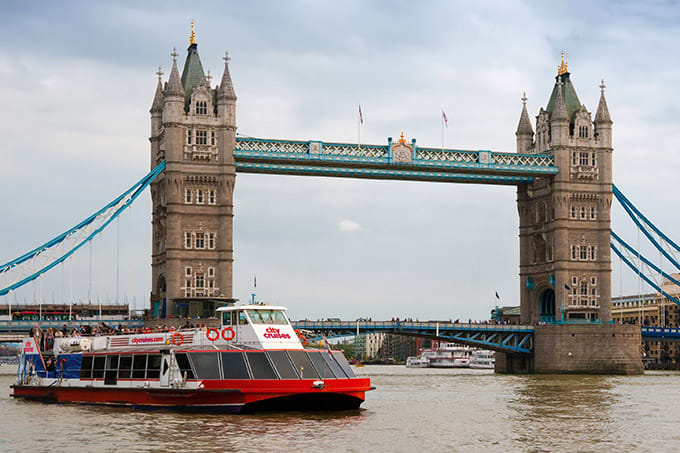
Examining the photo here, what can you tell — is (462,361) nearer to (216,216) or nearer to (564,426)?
(216,216)

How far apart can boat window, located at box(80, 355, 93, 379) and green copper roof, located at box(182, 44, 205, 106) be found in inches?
1778

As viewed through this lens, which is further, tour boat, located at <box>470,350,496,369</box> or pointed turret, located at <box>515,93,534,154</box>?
tour boat, located at <box>470,350,496,369</box>

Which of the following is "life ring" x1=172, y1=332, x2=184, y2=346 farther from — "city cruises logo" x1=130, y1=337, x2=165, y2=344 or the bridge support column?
the bridge support column

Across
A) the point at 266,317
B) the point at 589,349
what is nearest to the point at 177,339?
the point at 266,317

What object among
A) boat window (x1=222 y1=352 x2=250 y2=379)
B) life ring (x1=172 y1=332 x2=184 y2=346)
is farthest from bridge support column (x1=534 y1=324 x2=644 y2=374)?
boat window (x1=222 y1=352 x2=250 y2=379)

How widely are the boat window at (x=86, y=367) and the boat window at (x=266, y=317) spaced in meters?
9.19

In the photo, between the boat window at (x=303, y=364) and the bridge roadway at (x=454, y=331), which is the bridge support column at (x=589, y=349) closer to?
the bridge roadway at (x=454, y=331)

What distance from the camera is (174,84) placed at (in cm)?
8831

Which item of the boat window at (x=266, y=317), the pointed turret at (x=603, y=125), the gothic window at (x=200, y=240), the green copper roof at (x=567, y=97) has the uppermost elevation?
the green copper roof at (x=567, y=97)

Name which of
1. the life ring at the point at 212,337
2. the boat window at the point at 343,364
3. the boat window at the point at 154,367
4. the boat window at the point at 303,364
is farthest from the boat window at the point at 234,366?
the boat window at the point at 343,364

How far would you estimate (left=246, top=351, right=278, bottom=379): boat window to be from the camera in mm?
40469

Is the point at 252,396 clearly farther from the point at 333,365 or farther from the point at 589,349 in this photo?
the point at 589,349

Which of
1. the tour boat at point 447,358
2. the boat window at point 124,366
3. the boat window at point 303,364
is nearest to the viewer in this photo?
the boat window at point 303,364

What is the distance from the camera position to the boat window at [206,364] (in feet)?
135
